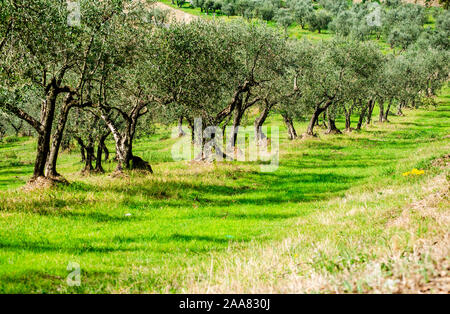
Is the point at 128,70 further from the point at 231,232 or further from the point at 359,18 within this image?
the point at 359,18

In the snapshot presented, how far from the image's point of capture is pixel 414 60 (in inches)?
3474

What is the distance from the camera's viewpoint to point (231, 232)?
13820 millimetres

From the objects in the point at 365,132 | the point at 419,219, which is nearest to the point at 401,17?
the point at 365,132

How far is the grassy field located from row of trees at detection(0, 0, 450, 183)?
4730mm

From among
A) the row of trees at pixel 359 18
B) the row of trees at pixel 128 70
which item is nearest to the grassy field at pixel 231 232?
the row of trees at pixel 128 70

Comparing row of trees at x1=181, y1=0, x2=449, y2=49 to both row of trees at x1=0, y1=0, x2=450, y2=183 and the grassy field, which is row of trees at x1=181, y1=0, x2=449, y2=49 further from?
the grassy field

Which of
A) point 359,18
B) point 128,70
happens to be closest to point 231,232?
point 128,70

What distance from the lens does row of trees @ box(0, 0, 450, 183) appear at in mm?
18484

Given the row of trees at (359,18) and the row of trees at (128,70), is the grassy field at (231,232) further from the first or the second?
the row of trees at (359,18)

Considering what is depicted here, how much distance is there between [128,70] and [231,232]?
15.7 m

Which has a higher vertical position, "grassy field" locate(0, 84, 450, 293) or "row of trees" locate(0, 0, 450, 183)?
"row of trees" locate(0, 0, 450, 183)

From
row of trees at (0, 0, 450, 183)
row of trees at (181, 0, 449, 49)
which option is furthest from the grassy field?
row of trees at (181, 0, 449, 49)
